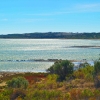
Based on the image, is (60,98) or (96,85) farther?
(96,85)

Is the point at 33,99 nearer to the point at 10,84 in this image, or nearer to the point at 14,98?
the point at 14,98

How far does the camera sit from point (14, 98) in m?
17.9

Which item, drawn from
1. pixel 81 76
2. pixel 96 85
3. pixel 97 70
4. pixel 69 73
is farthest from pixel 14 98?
pixel 69 73

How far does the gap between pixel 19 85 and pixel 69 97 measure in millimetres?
9636

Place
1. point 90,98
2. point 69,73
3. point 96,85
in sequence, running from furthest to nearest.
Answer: point 69,73 < point 96,85 < point 90,98

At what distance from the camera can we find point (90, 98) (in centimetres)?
1598

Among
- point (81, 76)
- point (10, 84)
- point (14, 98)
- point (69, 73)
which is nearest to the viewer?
point (14, 98)

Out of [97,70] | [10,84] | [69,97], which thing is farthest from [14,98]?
[97,70]

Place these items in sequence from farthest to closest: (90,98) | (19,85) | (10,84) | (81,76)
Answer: (81,76) < (10,84) < (19,85) < (90,98)

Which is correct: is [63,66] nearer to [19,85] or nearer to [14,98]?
[19,85]

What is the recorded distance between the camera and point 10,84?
27.5 m

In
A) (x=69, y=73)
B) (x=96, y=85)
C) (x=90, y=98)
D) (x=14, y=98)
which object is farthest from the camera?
(x=69, y=73)

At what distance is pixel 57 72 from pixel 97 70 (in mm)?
10395

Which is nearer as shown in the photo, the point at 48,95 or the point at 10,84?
the point at 48,95
